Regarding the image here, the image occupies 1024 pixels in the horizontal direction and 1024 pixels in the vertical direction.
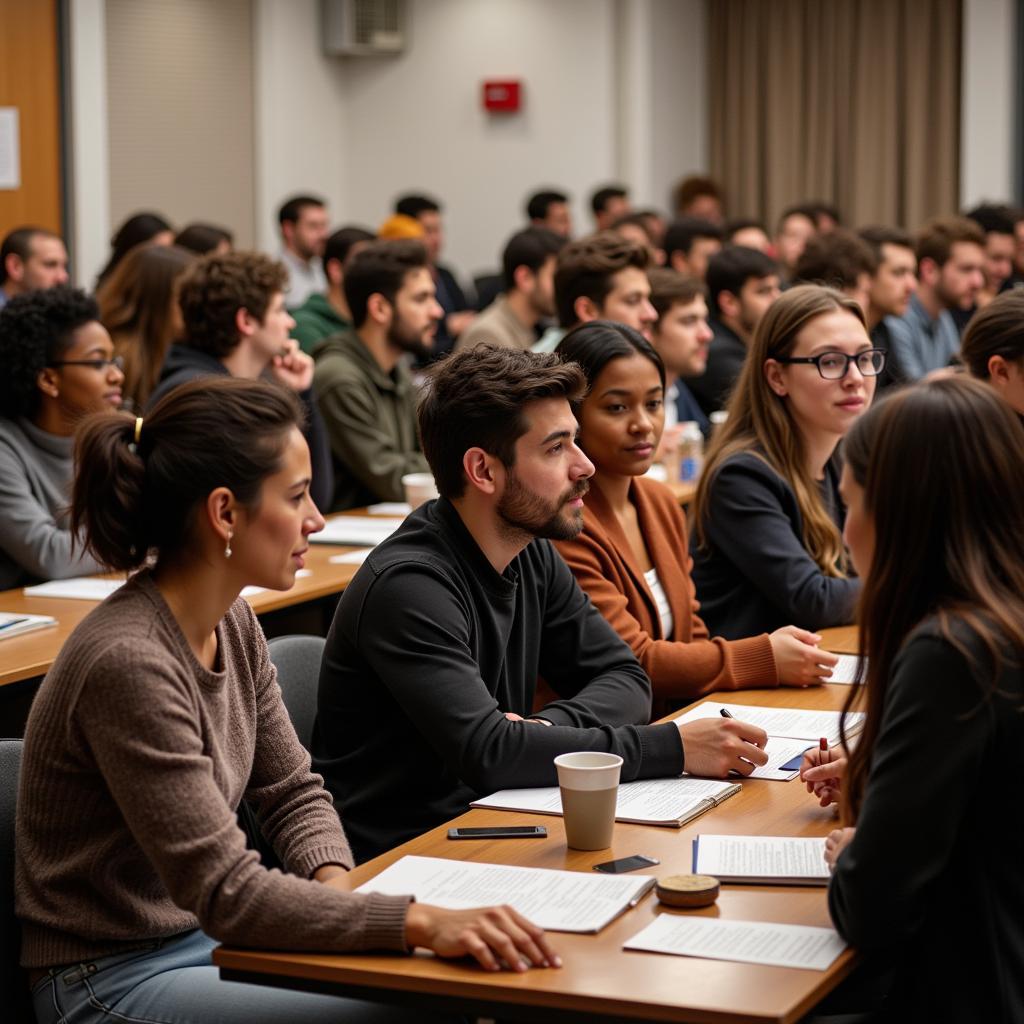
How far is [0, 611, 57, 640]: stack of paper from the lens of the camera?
126 inches

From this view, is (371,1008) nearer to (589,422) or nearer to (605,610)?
(605,610)

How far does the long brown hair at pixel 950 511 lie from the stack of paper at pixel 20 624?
6.71ft

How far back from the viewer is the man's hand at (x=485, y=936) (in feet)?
5.45

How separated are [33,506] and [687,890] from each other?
2.46 m

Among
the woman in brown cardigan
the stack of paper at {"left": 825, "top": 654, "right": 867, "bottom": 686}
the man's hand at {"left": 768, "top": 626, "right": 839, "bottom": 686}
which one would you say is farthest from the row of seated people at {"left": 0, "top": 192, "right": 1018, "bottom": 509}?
the man's hand at {"left": 768, "top": 626, "right": 839, "bottom": 686}

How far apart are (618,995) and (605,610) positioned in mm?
1462

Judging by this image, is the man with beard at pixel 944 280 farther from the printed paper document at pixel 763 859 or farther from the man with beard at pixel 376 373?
the printed paper document at pixel 763 859

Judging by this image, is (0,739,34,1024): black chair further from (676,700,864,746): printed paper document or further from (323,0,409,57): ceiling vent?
(323,0,409,57): ceiling vent

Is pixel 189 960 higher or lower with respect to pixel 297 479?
lower

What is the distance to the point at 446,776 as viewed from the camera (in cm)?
242

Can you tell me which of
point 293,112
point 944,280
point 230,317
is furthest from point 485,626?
point 293,112

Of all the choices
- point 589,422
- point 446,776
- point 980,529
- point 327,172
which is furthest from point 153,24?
point 980,529

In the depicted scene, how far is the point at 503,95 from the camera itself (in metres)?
10.6

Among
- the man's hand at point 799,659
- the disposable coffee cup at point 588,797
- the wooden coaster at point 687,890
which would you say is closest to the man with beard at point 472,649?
the disposable coffee cup at point 588,797
